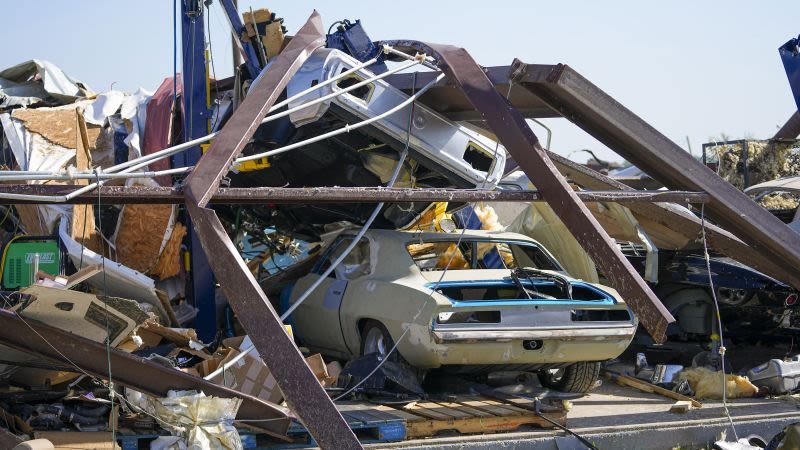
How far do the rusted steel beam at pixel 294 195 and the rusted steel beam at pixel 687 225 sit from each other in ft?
4.82

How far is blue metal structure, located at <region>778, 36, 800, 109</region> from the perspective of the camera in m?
13.5

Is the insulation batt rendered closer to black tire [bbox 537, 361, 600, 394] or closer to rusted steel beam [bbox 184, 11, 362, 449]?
black tire [bbox 537, 361, 600, 394]

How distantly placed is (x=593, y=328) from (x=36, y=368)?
4.42 m

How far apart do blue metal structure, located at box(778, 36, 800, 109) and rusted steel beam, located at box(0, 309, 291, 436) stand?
31.2 feet

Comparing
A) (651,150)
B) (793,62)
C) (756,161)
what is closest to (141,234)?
(651,150)

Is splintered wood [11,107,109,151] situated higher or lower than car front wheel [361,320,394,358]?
higher

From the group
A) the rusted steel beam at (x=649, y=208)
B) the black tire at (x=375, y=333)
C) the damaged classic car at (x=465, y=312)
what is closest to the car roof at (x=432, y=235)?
the damaged classic car at (x=465, y=312)

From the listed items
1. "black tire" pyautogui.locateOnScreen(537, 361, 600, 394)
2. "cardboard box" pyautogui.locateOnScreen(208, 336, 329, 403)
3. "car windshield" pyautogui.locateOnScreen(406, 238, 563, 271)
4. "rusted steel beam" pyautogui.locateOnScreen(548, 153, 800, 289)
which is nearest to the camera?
"cardboard box" pyautogui.locateOnScreen(208, 336, 329, 403)

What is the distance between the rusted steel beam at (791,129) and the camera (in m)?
15.4

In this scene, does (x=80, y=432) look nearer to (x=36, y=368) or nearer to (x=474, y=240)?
(x=36, y=368)

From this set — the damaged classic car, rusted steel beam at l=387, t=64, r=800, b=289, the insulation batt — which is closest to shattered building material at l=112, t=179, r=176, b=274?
the damaged classic car

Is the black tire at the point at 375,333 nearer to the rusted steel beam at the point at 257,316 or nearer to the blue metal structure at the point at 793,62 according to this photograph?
the rusted steel beam at the point at 257,316

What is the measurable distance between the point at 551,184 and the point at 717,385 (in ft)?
11.3

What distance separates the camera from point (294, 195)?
6.37 meters
